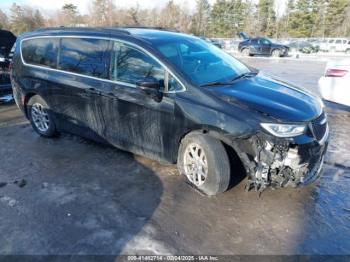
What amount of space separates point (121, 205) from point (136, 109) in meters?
1.15

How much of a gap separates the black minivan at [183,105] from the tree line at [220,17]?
126 ft

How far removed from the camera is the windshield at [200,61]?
3.61m

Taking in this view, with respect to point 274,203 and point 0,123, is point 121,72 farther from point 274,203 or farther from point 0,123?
point 0,123

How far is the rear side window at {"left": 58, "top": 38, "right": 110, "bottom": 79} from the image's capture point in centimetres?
404

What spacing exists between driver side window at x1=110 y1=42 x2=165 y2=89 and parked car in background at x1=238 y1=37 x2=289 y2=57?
2257 centimetres

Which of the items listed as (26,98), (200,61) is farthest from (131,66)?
(26,98)

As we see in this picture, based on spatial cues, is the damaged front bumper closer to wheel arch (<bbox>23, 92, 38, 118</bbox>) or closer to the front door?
the front door

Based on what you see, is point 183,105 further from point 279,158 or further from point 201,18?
point 201,18

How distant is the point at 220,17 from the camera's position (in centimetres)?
5684

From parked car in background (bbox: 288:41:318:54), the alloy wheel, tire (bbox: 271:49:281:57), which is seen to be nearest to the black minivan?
the alloy wheel

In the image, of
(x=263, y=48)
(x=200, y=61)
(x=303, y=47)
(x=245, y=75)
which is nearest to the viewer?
(x=200, y=61)

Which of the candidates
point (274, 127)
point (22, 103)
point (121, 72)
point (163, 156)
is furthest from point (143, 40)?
point (22, 103)

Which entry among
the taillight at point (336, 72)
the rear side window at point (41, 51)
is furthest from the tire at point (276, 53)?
the rear side window at point (41, 51)

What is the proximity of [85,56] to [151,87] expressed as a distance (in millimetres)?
1406
